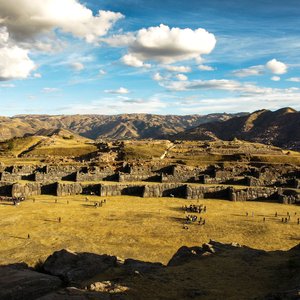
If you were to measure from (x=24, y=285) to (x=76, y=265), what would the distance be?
4.43 meters

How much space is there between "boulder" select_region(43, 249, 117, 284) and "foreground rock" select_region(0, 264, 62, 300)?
140 centimetres

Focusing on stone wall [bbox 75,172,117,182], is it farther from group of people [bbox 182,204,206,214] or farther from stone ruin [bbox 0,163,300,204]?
group of people [bbox 182,204,206,214]

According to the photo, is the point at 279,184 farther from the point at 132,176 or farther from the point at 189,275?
the point at 189,275

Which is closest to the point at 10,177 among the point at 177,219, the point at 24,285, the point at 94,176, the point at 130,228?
the point at 94,176

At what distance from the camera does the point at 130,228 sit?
125ft

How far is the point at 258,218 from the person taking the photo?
4309 cm

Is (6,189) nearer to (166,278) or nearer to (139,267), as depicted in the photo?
(139,267)

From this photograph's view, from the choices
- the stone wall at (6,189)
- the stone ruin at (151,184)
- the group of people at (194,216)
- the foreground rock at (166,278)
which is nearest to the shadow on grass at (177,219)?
the group of people at (194,216)

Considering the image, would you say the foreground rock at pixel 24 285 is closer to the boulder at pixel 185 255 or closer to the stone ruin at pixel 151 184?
the boulder at pixel 185 255

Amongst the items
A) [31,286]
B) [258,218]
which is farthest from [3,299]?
[258,218]

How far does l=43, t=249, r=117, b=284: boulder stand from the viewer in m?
18.0

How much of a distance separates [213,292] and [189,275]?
278 centimetres

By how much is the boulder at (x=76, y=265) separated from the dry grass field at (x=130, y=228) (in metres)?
9.14

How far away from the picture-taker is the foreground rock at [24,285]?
1441 centimetres
